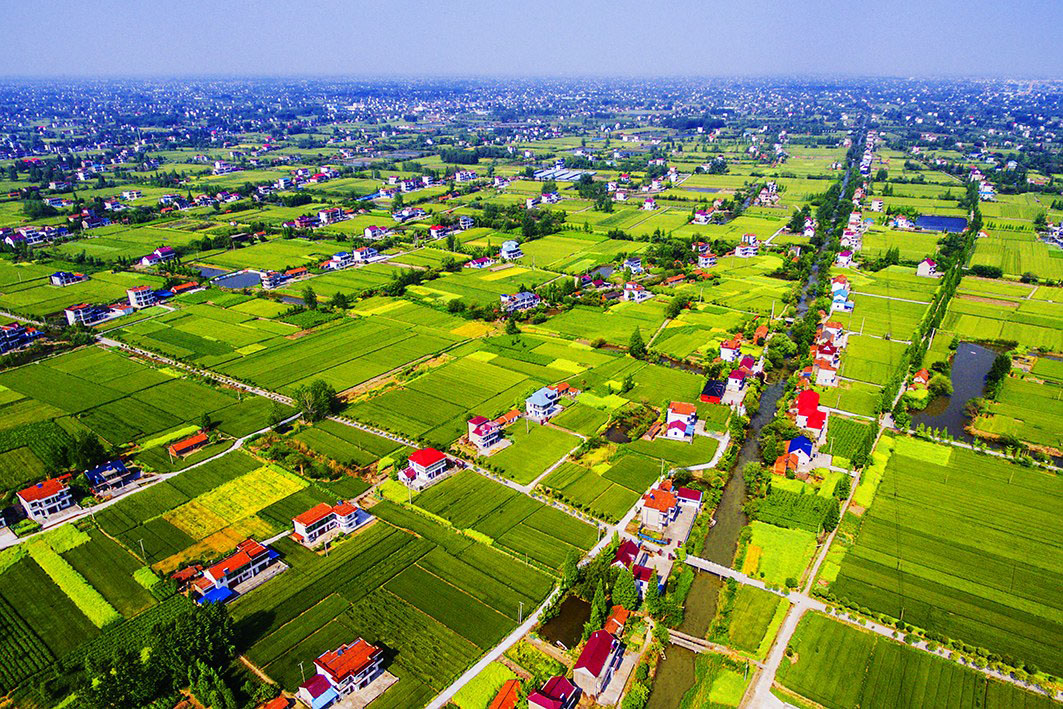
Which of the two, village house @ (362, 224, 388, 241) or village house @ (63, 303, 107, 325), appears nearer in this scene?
village house @ (63, 303, 107, 325)

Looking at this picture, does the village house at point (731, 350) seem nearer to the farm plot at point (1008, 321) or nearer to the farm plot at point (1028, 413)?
the farm plot at point (1028, 413)

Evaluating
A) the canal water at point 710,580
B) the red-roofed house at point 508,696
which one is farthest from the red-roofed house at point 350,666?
the canal water at point 710,580

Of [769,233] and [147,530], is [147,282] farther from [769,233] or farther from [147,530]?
[769,233]

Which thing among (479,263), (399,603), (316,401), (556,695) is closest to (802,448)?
(556,695)

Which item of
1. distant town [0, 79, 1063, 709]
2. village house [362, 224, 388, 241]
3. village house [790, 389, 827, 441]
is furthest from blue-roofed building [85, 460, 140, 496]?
village house [362, 224, 388, 241]

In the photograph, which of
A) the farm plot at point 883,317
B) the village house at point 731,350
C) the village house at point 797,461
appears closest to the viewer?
the village house at point 797,461

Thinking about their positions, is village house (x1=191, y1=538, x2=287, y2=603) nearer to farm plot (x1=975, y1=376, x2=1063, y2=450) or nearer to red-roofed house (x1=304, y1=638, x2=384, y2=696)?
red-roofed house (x1=304, y1=638, x2=384, y2=696)
